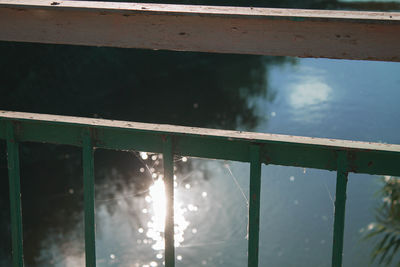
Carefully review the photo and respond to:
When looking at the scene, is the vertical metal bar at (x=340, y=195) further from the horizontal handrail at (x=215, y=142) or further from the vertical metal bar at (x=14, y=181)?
the vertical metal bar at (x=14, y=181)

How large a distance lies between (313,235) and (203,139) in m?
8.24

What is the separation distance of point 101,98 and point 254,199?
12.9 metres

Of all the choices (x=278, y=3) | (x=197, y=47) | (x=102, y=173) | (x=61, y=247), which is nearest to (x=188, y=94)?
(x=102, y=173)

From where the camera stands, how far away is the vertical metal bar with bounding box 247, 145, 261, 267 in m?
1.27

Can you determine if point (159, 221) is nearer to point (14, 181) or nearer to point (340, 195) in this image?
point (14, 181)

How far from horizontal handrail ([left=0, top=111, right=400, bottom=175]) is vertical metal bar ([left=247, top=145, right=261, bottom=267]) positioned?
2cm

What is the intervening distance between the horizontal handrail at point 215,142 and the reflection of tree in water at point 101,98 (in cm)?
753

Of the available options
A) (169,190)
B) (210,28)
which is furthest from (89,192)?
(210,28)

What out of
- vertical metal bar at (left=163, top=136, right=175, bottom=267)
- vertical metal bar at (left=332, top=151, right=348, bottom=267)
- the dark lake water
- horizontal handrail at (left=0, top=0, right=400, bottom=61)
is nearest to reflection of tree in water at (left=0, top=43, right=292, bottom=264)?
the dark lake water

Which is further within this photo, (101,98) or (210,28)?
(101,98)

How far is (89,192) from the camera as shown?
1.40 m

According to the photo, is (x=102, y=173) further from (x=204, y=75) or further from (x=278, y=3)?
(x=278, y=3)

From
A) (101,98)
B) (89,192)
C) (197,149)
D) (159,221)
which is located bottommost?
(159,221)

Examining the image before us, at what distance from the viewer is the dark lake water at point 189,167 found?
8.84 meters
